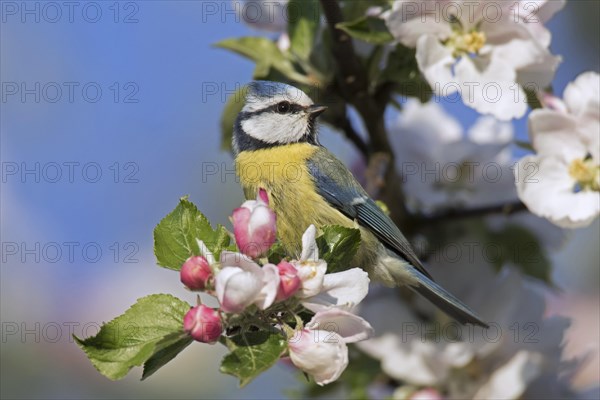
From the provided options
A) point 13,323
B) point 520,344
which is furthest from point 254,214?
point 13,323

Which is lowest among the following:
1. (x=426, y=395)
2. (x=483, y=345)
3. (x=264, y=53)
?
(x=426, y=395)

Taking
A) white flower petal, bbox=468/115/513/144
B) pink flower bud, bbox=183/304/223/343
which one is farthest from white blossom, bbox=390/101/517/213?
pink flower bud, bbox=183/304/223/343

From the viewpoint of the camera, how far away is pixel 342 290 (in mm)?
1579

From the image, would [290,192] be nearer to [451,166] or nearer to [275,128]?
[275,128]

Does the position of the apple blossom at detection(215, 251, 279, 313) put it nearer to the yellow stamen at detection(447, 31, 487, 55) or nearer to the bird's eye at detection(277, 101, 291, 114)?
the yellow stamen at detection(447, 31, 487, 55)

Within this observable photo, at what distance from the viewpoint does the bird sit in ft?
8.14

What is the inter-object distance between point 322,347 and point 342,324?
0.09m

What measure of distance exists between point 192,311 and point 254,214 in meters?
0.21

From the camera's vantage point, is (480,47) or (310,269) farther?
(480,47)

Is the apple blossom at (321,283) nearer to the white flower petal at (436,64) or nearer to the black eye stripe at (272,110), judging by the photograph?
the white flower petal at (436,64)

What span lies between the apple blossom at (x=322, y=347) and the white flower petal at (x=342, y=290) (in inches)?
1.0

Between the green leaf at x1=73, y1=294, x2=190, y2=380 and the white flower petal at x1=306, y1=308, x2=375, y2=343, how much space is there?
0.75 feet

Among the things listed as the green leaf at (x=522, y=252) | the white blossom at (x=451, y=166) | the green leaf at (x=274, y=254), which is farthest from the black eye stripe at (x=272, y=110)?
the green leaf at (x=274, y=254)

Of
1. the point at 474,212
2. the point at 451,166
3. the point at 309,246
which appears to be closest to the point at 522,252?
the point at 474,212
